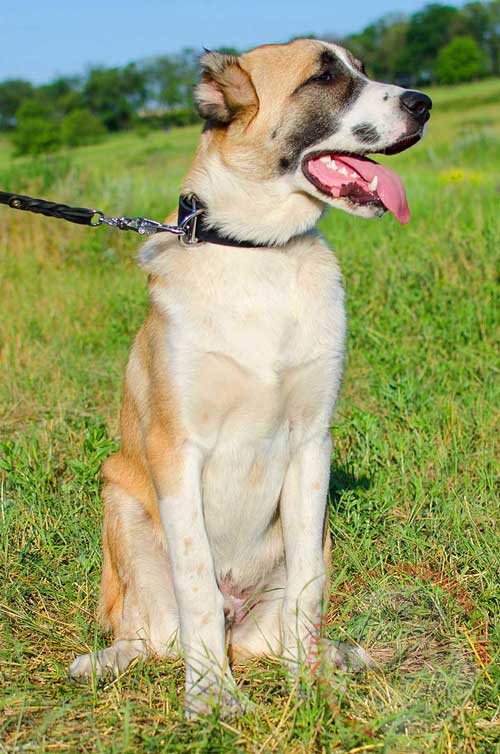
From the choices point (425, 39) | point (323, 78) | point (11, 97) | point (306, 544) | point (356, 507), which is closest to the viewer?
point (306, 544)

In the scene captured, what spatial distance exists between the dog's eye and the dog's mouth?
24 centimetres

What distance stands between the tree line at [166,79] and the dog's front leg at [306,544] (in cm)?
125

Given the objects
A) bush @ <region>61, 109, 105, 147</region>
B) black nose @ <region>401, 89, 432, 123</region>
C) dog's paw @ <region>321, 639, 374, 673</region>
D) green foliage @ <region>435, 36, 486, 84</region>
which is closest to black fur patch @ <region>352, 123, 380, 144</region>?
black nose @ <region>401, 89, 432, 123</region>

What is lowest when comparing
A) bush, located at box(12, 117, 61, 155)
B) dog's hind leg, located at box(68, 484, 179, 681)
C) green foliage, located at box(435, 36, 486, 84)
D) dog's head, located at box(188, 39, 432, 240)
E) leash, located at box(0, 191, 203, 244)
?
dog's hind leg, located at box(68, 484, 179, 681)

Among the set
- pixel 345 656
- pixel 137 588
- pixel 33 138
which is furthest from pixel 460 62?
pixel 345 656

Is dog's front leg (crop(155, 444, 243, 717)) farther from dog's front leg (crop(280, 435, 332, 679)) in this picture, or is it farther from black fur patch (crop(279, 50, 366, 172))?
black fur patch (crop(279, 50, 366, 172))

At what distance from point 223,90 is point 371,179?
0.54 m

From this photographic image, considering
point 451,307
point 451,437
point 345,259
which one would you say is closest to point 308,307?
point 451,437

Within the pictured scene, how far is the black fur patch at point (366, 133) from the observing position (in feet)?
8.74

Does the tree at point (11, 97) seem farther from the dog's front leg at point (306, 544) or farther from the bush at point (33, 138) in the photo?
the dog's front leg at point (306, 544)

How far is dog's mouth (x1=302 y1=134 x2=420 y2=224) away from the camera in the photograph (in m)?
2.69

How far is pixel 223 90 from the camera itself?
8.81 ft

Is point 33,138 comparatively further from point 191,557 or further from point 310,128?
point 191,557

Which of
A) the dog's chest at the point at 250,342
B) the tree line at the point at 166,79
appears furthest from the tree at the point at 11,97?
the dog's chest at the point at 250,342
